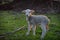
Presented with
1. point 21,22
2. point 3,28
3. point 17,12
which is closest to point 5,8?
point 17,12

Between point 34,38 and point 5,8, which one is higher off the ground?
point 5,8

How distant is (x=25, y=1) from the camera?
12.6 feet

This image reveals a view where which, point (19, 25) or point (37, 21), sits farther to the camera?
point (19, 25)

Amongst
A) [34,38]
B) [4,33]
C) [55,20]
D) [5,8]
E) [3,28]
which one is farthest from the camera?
[5,8]

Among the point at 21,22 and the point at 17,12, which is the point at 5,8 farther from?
the point at 21,22

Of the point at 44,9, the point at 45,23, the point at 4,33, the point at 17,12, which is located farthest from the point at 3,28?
the point at 44,9

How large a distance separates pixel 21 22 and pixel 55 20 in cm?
43

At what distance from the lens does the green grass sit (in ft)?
7.73

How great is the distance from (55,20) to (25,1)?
3.37 ft

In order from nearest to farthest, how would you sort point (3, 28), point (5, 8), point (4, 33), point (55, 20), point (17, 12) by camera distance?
point (4, 33)
point (3, 28)
point (55, 20)
point (17, 12)
point (5, 8)

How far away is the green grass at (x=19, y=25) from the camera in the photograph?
2.36 metres

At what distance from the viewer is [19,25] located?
2.78 metres

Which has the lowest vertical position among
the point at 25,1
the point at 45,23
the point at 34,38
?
the point at 34,38

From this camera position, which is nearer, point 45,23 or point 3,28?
point 45,23
